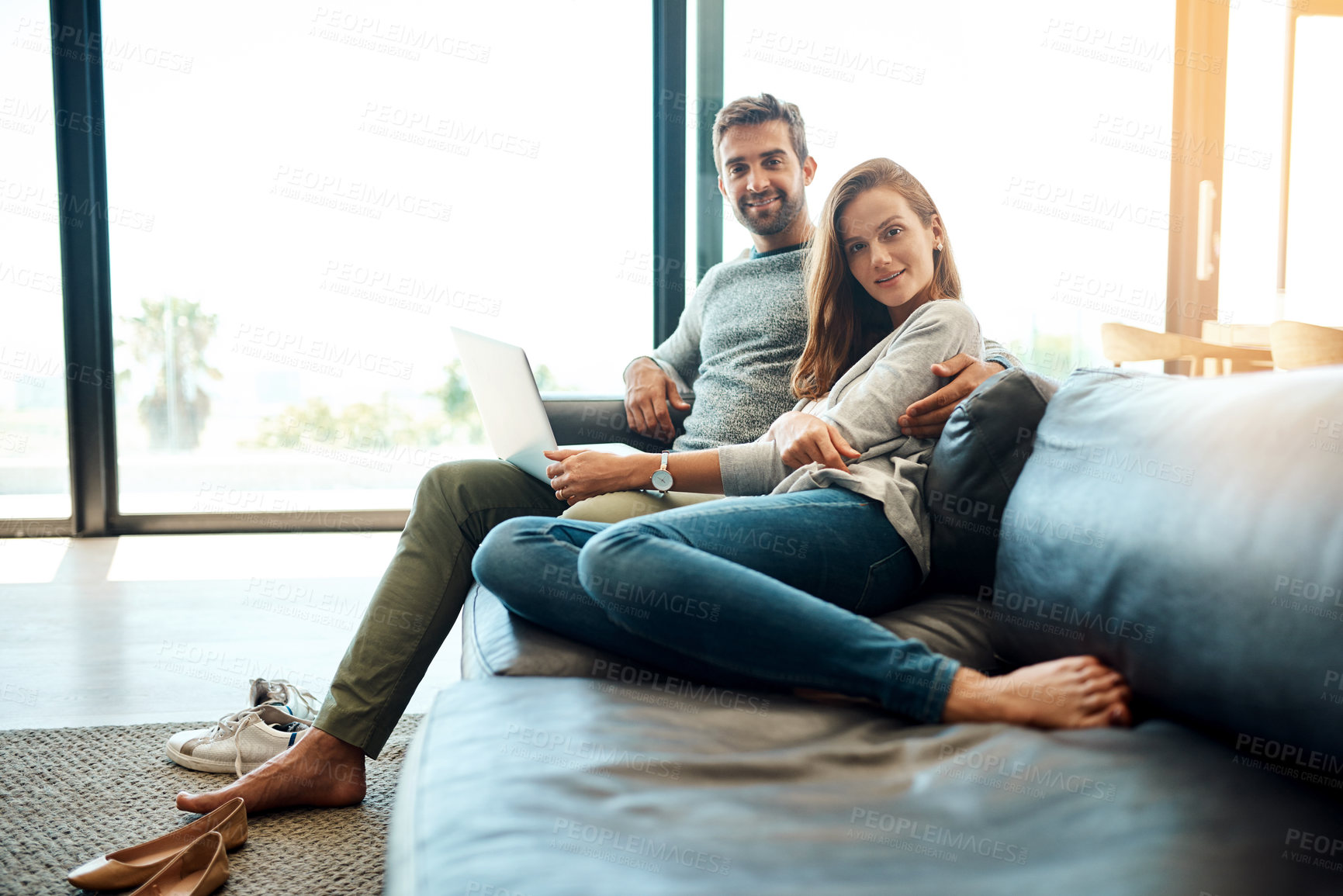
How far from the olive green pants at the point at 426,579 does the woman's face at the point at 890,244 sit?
18.2 inches

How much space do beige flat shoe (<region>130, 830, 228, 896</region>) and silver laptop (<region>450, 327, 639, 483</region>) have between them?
2.25 feet

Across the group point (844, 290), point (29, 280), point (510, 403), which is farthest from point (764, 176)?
point (29, 280)

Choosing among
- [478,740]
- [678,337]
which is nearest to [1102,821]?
[478,740]

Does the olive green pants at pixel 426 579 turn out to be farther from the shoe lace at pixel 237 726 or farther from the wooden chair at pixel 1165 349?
the wooden chair at pixel 1165 349

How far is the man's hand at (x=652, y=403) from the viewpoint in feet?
6.61

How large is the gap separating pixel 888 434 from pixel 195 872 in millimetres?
1066

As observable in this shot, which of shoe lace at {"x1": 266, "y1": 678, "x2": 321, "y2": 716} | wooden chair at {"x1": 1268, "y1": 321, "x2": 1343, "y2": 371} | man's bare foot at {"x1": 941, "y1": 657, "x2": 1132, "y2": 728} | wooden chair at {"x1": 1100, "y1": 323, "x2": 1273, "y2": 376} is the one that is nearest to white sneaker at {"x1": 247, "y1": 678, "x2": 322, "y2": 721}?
shoe lace at {"x1": 266, "y1": 678, "x2": 321, "y2": 716}

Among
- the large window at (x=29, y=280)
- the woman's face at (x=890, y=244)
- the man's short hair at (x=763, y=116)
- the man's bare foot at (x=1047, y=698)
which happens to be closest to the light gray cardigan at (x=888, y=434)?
the woman's face at (x=890, y=244)

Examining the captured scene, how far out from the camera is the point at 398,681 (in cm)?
133

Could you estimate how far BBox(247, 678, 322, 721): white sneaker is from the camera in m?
1.55

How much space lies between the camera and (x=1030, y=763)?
712 millimetres

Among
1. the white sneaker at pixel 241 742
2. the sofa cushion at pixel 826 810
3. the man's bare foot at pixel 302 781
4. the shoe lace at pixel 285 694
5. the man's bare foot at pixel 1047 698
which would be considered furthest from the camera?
the shoe lace at pixel 285 694

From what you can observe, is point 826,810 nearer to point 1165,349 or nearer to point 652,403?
point 652,403

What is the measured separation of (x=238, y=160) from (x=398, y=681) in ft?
9.81
